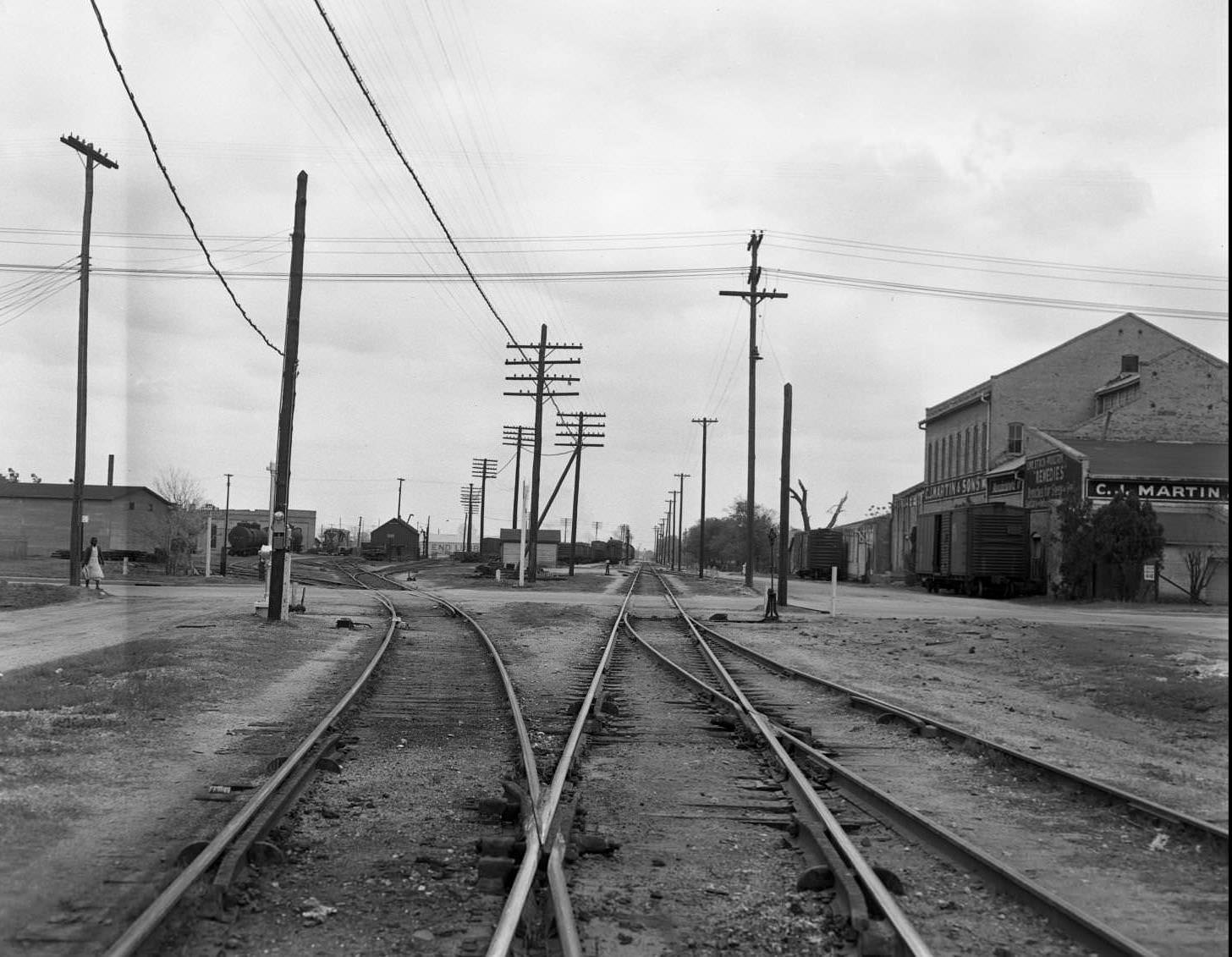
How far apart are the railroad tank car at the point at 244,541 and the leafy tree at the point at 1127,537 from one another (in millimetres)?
62177

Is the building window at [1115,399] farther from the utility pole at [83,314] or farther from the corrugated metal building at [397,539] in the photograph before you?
the corrugated metal building at [397,539]

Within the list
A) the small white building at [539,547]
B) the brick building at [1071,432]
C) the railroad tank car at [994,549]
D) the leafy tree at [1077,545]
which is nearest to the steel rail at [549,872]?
the brick building at [1071,432]

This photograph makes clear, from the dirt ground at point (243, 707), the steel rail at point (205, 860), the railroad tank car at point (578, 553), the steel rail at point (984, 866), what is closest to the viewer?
the steel rail at point (205, 860)

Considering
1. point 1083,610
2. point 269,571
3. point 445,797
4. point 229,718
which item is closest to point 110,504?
point 269,571

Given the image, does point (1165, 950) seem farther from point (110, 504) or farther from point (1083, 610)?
point (110, 504)

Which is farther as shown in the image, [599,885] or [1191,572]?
[1191,572]

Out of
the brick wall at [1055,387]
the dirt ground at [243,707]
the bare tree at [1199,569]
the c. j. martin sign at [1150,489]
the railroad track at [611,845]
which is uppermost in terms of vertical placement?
the brick wall at [1055,387]

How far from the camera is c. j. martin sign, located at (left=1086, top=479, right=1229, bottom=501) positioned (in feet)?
115

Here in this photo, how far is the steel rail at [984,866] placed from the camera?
466 centimetres

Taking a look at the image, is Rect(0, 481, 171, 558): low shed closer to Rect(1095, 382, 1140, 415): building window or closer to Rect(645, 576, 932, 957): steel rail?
Rect(1095, 382, 1140, 415): building window

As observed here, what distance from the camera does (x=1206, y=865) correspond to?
5996 millimetres

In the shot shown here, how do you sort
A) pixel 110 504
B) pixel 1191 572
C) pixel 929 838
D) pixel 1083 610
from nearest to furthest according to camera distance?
pixel 929 838 < pixel 1083 610 < pixel 1191 572 < pixel 110 504

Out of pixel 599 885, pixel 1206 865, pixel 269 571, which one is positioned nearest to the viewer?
pixel 599 885

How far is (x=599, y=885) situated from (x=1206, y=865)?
326 centimetres
